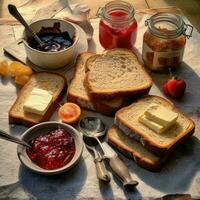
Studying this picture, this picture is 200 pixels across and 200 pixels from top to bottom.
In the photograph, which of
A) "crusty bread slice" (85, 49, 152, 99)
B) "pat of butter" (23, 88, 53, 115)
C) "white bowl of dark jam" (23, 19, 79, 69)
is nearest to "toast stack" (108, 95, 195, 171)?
"crusty bread slice" (85, 49, 152, 99)

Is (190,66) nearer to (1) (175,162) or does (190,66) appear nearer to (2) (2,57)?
(1) (175,162)

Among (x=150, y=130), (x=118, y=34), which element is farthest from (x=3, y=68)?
(x=150, y=130)

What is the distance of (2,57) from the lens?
2.11 metres

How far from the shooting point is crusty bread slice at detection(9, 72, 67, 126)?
1742mm

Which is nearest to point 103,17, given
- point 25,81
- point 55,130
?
point 25,81

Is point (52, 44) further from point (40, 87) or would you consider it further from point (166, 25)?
point (166, 25)

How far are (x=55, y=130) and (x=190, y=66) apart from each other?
829 millimetres

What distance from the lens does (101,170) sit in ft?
5.10

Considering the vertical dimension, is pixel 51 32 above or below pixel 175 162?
above

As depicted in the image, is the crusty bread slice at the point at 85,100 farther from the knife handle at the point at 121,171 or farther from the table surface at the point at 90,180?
the knife handle at the point at 121,171

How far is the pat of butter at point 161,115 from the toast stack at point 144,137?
45 mm

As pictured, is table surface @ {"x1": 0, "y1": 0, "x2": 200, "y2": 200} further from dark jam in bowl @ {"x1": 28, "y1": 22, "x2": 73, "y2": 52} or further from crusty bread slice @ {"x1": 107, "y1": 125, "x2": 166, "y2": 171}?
dark jam in bowl @ {"x1": 28, "y1": 22, "x2": 73, "y2": 52}

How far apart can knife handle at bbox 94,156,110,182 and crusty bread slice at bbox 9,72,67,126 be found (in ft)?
1.07

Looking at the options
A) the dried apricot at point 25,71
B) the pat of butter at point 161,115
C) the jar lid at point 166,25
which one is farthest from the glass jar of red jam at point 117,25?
the pat of butter at point 161,115
